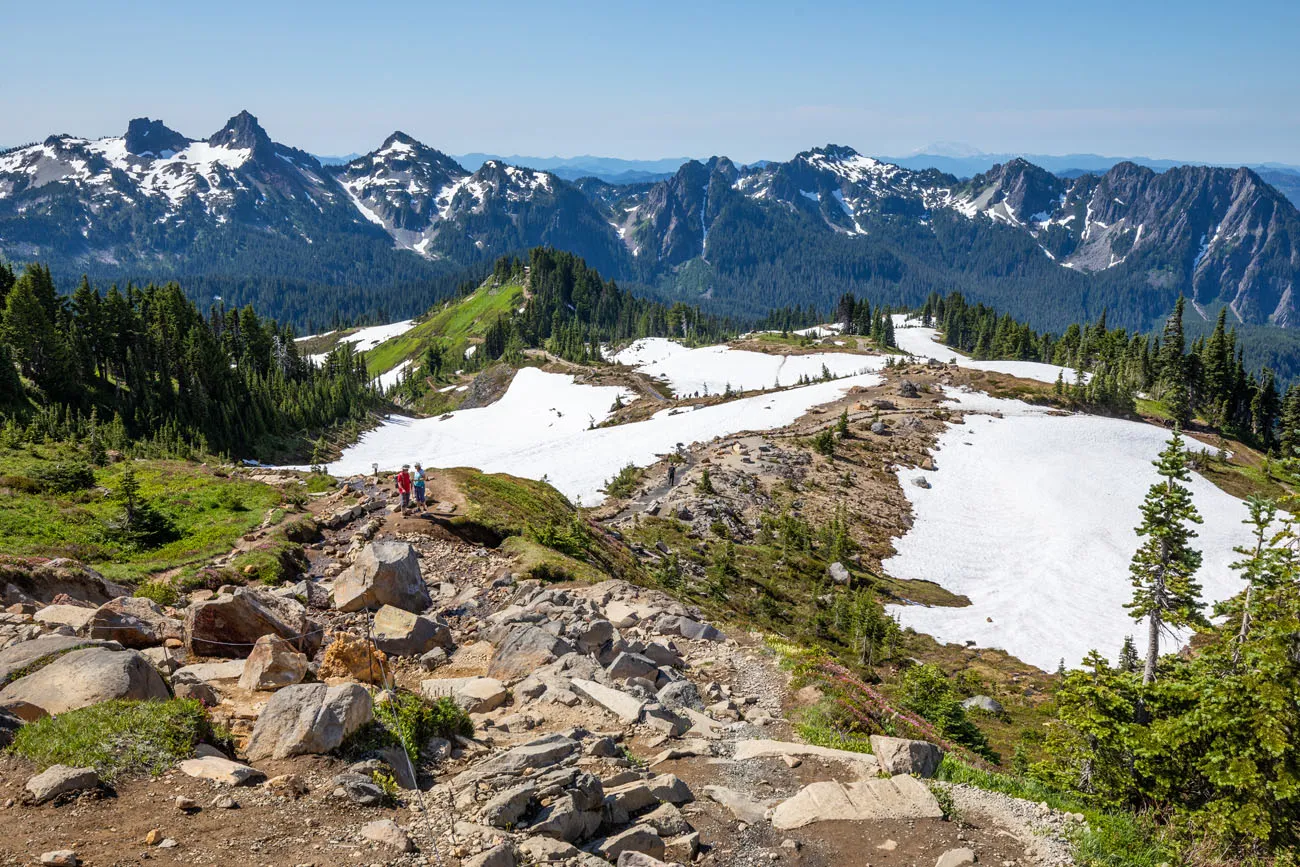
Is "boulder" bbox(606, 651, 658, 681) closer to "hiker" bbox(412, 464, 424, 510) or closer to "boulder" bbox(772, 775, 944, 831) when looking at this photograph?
"boulder" bbox(772, 775, 944, 831)

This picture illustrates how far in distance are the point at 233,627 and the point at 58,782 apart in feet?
23.7

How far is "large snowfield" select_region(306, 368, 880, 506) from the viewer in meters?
69.6

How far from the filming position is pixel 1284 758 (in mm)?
12297

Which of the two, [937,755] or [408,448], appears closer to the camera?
[937,755]

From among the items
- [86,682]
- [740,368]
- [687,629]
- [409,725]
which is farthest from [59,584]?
[740,368]

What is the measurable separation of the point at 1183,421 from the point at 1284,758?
112876 millimetres

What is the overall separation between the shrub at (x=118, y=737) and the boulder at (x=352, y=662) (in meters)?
3.63

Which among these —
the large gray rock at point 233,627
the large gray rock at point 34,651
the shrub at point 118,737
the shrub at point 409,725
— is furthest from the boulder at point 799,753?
the large gray rock at point 34,651

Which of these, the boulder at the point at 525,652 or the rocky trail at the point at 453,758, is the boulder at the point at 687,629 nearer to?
the rocky trail at the point at 453,758

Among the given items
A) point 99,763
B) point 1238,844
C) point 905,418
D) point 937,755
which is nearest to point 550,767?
point 99,763

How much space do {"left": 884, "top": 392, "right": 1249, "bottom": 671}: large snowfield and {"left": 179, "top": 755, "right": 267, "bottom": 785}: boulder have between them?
1577 inches

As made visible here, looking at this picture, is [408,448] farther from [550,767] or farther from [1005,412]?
[550,767]

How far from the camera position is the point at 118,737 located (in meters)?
11.0

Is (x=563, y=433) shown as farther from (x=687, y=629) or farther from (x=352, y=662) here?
(x=352, y=662)
